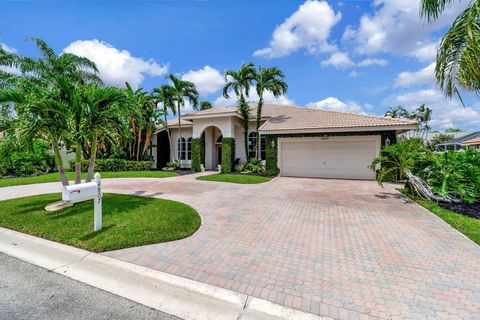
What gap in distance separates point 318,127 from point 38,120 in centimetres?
1422

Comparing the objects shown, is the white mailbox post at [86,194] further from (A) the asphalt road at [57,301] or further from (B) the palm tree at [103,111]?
(B) the palm tree at [103,111]

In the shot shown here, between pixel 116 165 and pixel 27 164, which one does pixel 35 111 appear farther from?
pixel 27 164

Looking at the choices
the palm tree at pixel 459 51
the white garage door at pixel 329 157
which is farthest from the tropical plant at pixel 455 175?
the white garage door at pixel 329 157

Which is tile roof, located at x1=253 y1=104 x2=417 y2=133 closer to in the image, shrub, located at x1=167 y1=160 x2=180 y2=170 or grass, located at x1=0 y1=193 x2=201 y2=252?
shrub, located at x1=167 y1=160 x2=180 y2=170

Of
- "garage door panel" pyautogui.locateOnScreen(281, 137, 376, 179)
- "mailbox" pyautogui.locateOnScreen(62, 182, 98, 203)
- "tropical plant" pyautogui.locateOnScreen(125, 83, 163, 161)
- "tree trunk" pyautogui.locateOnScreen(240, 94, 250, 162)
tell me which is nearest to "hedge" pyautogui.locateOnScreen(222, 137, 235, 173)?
"tree trunk" pyautogui.locateOnScreen(240, 94, 250, 162)

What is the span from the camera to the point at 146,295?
3.13 m

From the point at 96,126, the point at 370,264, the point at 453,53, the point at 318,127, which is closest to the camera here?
the point at 370,264

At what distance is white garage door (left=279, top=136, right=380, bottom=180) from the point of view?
1443cm

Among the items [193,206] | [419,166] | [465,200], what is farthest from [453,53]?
[193,206]

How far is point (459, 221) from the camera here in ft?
20.4

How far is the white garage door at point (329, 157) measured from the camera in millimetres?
14430

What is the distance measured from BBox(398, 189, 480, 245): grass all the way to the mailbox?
8.89 meters

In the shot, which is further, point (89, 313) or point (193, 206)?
point (193, 206)

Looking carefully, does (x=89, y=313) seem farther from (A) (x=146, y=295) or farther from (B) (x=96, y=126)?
(B) (x=96, y=126)
